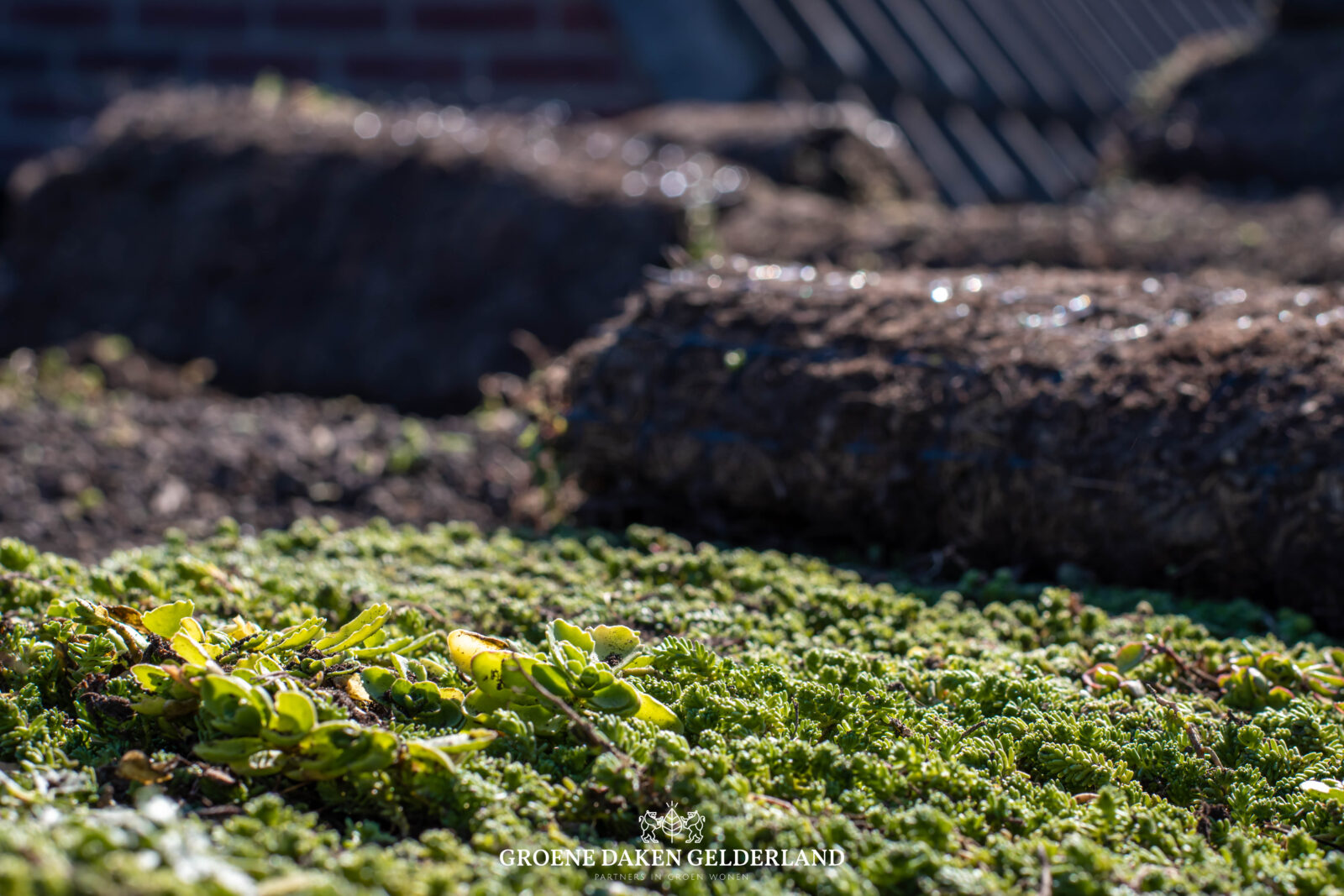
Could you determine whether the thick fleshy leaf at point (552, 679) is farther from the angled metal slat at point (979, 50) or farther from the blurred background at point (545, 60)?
the angled metal slat at point (979, 50)

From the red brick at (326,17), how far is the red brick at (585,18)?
187cm

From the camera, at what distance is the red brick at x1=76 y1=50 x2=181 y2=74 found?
38.4 ft

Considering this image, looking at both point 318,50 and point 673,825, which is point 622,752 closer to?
point 673,825

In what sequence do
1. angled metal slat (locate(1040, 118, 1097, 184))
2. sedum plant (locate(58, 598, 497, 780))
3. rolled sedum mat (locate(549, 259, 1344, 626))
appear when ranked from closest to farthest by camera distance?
sedum plant (locate(58, 598, 497, 780)) < rolled sedum mat (locate(549, 259, 1344, 626)) < angled metal slat (locate(1040, 118, 1097, 184))

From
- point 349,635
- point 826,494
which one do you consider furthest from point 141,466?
point 349,635

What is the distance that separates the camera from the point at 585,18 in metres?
11.1

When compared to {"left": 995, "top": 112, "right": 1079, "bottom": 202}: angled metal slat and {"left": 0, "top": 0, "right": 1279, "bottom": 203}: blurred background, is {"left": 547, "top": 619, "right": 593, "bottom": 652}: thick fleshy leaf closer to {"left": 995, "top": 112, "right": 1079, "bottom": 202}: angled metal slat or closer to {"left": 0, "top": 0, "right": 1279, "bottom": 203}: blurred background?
{"left": 0, "top": 0, "right": 1279, "bottom": 203}: blurred background

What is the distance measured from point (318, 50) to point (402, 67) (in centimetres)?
89

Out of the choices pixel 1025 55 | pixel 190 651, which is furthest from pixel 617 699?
pixel 1025 55

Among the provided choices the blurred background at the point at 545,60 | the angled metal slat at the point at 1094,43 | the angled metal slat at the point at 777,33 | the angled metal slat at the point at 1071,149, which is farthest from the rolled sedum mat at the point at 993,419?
the angled metal slat at the point at 1094,43

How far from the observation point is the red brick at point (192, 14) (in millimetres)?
11508

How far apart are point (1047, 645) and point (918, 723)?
0.71 meters

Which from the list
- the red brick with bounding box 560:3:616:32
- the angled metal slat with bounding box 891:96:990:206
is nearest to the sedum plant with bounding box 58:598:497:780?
the angled metal slat with bounding box 891:96:990:206

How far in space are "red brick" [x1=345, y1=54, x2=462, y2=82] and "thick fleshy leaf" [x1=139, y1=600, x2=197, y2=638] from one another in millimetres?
10524
